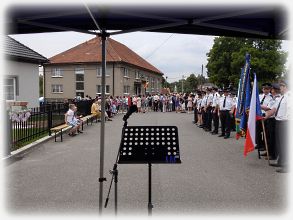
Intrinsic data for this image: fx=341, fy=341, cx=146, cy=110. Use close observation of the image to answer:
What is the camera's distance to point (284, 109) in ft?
25.1

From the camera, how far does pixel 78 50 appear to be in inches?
1988

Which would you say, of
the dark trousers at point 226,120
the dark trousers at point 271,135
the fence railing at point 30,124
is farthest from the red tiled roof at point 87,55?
the dark trousers at point 271,135

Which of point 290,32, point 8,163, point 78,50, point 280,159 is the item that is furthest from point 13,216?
point 78,50

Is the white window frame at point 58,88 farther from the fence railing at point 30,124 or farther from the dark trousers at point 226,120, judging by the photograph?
the dark trousers at point 226,120

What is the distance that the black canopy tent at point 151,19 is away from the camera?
437 centimetres

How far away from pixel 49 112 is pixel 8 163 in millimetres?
5535

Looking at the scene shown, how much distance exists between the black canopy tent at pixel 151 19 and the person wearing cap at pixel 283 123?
8.34 ft

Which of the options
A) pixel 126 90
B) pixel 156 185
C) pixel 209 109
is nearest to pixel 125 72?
pixel 126 90

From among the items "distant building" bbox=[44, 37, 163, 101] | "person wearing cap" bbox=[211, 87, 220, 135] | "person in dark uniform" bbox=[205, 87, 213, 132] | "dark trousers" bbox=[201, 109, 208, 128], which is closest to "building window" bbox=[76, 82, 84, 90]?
"distant building" bbox=[44, 37, 163, 101]

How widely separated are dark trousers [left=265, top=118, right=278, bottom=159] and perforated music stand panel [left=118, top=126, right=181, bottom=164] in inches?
205

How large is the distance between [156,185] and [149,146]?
7.63ft

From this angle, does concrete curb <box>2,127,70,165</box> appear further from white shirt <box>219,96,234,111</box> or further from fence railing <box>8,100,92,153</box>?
white shirt <box>219,96,234,111</box>

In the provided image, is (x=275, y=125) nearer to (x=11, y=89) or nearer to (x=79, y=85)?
(x=11, y=89)

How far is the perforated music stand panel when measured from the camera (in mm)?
4164
